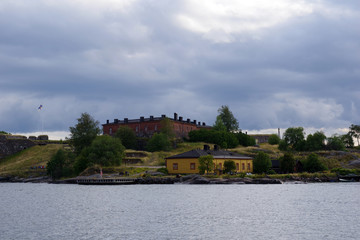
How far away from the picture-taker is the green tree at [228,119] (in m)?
152

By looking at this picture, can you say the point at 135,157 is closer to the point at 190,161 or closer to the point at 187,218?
the point at 190,161

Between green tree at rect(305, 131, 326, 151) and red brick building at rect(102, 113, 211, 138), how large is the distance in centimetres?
3971

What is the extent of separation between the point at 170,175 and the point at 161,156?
21149 millimetres

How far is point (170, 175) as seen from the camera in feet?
284

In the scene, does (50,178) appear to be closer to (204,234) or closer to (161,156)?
(161,156)

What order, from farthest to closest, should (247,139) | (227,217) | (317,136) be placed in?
1. (247,139)
2. (317,136)
3. (227,217)

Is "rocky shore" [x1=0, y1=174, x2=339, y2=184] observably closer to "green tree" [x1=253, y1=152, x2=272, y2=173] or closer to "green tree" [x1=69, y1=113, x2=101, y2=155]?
"green tree" [x1=253, y1=152, x2=272, y2=173]

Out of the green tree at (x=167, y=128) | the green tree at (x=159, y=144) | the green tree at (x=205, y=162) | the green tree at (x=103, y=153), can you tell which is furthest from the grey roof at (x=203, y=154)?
the green tree at (x=167, y=128)

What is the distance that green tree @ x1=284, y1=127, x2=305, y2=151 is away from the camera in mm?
119688

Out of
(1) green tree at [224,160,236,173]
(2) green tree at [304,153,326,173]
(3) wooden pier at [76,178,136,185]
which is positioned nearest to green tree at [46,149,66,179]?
(3) wooden pier at [76,178,136,185]

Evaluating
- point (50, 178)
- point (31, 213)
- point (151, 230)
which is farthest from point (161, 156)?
point (151, 230)

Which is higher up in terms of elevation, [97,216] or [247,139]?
[247,139]

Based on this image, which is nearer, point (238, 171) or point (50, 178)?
point (238, 171)

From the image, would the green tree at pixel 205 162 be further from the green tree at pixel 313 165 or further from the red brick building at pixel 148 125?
the red brick building at pixel 148 125
